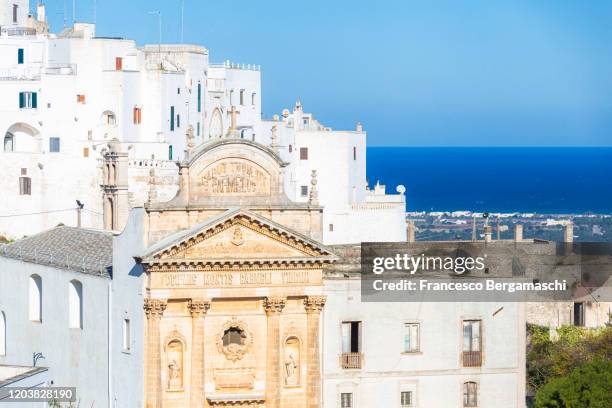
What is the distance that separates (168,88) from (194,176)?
5308cm

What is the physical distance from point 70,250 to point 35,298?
202 centimetres

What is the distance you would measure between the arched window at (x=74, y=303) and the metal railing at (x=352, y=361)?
26.5 ft

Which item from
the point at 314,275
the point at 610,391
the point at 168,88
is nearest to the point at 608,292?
the point at 610,391

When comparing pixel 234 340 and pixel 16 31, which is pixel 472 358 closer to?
pixel 234 340

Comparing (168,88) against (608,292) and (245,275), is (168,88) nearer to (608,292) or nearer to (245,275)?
(608,292)

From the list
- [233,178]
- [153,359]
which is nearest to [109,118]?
[233,178]

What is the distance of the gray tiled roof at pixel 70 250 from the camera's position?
6078cm

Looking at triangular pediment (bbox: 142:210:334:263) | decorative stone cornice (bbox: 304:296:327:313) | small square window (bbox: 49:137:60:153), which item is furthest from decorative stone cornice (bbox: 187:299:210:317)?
small square window (bbox: 49:137:60:153)

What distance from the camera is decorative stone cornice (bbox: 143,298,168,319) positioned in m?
56.0

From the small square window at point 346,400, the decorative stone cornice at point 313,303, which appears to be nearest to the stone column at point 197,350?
the decorative stone cornice at point 313,303

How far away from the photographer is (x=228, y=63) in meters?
124

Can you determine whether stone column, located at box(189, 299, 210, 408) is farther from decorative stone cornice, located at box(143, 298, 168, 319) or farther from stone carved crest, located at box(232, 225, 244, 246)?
stone carved crest, located at box(232, 225, 244, 246)

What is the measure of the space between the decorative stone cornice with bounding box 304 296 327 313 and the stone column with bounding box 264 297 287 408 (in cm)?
73

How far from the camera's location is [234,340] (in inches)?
2276
